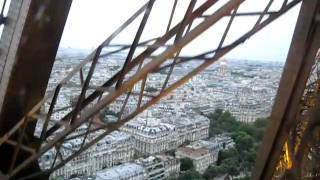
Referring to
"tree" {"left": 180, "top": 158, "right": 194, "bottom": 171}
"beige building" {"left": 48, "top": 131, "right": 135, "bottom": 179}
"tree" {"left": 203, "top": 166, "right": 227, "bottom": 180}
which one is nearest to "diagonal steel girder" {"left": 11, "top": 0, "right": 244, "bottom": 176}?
"beige building" {"left": 48, "top": 131, "right": 135, "bottom": 179}

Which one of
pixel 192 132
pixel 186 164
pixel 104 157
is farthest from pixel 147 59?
pixel 192 132

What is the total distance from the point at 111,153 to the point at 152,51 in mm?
5853

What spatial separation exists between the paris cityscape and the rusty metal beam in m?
4.98

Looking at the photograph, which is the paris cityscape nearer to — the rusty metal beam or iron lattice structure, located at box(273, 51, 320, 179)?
iron lattice structure, located at box(273, 51, 320, 179)

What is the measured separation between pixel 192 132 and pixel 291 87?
7659mm

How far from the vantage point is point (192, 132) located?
34.6 feet

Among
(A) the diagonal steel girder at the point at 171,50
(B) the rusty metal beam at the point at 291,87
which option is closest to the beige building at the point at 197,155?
(B) the rusty metal beam at the point at 291,87

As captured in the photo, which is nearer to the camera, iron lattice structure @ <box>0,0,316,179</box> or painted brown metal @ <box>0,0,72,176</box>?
iron lattice structure @ <box>0,0,316,179</box>

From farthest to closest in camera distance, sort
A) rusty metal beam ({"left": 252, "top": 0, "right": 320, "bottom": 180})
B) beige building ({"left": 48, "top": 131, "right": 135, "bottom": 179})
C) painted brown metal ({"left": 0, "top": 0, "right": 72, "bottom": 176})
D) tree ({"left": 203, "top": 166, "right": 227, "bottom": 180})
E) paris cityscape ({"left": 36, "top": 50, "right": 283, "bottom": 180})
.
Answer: tree ({"left": 203, "top": 166, "right": 227, "bottom": 180}) < paris cityscape ({"left": 36, "top": 50, "right": 283, "bottom": 180}) < beige building ({"left": 48, "top": 131, "right": 135, "bottom": 179}) < painted brown metal ({"left": 0, "top": 0, "right": 72, "bottom": 176}) < rusty metal beam ({"left": 252, "top": 0, "right": 320, "bottom": 180})

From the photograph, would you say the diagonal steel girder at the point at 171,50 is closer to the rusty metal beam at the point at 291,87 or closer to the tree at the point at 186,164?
the rusty metal beam at the point at 291,87

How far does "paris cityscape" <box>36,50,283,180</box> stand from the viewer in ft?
28.2

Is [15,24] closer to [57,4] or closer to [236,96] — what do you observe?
[57,4]

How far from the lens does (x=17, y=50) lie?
140 inches

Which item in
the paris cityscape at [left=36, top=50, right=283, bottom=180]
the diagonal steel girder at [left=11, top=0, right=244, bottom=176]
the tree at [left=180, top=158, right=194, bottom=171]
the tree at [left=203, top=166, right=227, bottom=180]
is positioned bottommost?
the tree at [left=203, top=166, right=227, bottom=180]
